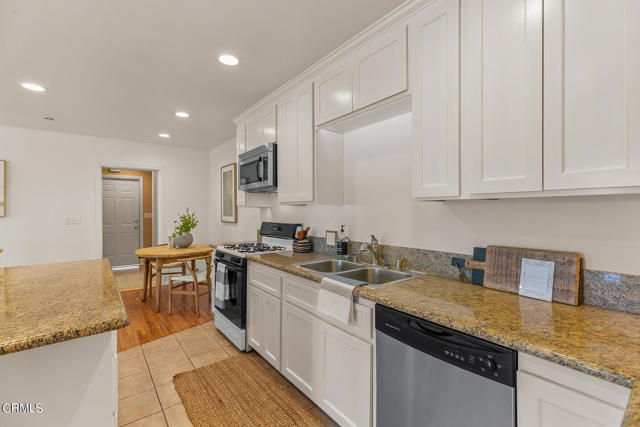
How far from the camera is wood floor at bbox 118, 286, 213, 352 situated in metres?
3.02

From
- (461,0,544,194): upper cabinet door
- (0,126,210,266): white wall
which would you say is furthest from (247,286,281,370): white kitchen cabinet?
(0,126,210,266): white wall

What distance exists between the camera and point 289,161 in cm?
271

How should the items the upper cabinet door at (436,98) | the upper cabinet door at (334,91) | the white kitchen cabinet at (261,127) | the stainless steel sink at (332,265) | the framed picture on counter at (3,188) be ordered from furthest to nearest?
1. the framed picture on counter at (3,188)
2. the white kitchen cabinet at (261,127)
3. the stainless steel sink at (332,265)
4. the upper cabinet door at (334,91)
5. the upper cabinet door at (436,98)

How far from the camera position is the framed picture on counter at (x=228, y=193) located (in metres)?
4.80

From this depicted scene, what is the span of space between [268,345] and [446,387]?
1.55 meters

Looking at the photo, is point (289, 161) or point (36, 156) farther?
point (36, 156)

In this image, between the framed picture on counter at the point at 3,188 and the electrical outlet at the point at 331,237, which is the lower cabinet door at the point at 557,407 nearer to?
the electrical outlet at the point at 331,237

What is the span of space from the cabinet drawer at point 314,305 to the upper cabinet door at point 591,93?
3.24 ft

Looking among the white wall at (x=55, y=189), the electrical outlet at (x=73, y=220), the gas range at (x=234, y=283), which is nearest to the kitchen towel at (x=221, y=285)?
the gas range at (x=234, y=283)

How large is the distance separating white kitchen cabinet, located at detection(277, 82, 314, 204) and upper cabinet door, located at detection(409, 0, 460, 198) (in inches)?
39.0

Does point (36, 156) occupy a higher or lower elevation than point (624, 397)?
higher

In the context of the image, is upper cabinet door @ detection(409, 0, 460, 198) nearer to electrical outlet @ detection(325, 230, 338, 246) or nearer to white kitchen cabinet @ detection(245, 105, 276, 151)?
electrical outlet @ detection(325, 230, 338, 246)

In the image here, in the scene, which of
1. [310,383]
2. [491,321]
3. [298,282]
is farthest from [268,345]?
[491,321]

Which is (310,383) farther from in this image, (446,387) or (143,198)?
(143,198)
